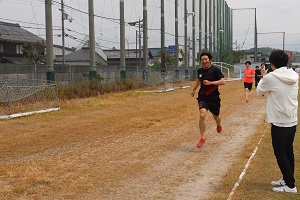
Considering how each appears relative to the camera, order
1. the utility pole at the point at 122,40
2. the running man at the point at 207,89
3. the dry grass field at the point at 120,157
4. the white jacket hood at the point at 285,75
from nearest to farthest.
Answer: the white jacket hood at the point at 285,75 < the dry grass field at the point at 120,157 < the running man at the point at 207,89 < the utility pole at the point at 122,40

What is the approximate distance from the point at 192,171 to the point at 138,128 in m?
4.29

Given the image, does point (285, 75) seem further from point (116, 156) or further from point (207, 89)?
point (116, 156)

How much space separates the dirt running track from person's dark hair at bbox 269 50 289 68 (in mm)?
1612

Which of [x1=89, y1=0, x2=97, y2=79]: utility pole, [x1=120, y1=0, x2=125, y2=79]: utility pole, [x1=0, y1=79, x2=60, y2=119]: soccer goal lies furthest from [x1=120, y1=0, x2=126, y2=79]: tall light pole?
[x1=0, y1=79, x2=60, y2=119]: soccer goal

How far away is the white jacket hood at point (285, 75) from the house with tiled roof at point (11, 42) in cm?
4027

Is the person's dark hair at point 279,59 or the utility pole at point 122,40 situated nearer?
the person's dark hair at point 279,59

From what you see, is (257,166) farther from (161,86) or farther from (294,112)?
(161,86)

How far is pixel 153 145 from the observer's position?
7871 mm

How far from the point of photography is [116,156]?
684 centimetres

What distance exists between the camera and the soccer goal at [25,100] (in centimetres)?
1248

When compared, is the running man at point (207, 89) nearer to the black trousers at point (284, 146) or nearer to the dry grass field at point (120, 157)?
the dry grass field at point (120, 157)

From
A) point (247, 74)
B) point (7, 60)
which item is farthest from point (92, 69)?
point (7, 60)

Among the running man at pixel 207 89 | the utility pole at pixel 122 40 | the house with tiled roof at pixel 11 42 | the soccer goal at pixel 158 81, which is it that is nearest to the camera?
the running man at pixel 207 89

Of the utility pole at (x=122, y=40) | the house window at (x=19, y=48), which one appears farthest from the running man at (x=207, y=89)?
the house window at (x=19, y=48)
